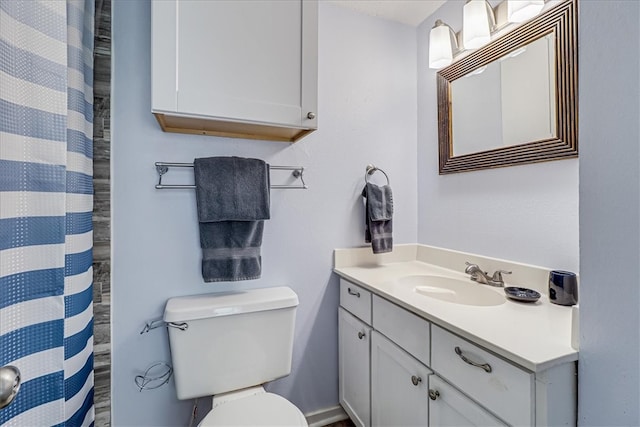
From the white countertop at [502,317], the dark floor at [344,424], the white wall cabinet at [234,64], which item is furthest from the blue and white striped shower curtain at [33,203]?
the dark floor at [344,424]

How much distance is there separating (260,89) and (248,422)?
3.99 feet

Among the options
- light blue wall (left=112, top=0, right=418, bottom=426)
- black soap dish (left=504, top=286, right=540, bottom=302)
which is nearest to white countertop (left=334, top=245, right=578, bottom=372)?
black soap dish (left=504, top=286, right=540, bottom=302)

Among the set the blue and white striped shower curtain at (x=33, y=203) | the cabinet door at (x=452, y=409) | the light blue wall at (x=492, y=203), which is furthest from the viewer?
the light blue wall at (x=492, y=203)

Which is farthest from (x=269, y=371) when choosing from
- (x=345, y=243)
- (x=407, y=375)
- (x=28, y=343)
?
(x=28, y=343)

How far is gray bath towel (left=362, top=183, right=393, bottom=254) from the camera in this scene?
1.55m

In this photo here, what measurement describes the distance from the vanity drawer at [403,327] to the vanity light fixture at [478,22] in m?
1.25

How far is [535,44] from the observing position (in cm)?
117

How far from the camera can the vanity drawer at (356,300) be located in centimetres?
134

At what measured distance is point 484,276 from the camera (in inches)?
51.9

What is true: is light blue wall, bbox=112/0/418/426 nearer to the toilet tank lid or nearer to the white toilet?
the toilet tank lid

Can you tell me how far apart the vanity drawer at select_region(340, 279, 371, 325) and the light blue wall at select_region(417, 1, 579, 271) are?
1.84ft

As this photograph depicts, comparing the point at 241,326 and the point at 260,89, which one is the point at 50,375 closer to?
the point at 241,326

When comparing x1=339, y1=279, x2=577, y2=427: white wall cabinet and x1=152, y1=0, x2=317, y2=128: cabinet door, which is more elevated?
x1=152, y1=0, x2=317, y2=128: cabinet door

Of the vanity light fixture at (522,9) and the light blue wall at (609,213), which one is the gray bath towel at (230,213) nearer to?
the light blue wall at (609,213)
